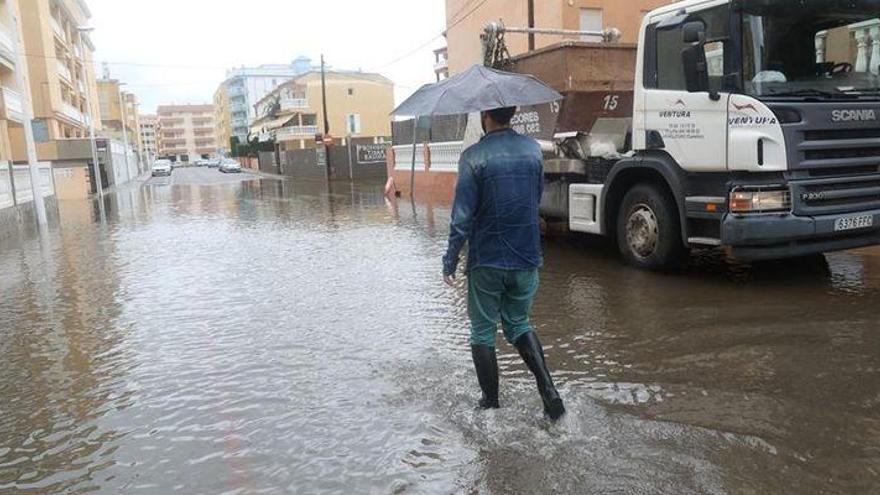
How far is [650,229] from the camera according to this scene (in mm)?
7668

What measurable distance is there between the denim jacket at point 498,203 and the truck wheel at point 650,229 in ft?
12.8

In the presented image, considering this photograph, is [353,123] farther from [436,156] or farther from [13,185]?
[436,156]

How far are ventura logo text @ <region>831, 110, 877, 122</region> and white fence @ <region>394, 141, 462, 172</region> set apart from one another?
11357 millimetres

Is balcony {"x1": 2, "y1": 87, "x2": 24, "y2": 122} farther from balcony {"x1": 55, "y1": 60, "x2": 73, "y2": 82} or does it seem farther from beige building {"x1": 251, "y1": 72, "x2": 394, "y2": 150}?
beige building {"x1": 251, "y1": 72, "x2": 394, "y2": 150}

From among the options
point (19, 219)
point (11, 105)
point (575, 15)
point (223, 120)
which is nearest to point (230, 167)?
point (11, 105)

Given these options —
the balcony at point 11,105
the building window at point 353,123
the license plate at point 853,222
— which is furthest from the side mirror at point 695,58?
the building window at point 353,123

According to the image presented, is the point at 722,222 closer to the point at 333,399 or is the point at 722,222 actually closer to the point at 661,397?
the point at 661,397

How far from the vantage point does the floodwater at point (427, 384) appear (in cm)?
340

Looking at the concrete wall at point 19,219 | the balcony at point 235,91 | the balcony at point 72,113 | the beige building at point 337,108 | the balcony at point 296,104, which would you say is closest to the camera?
the concrete wall at point 19,219

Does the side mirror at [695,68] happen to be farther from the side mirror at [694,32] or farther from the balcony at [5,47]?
the balcony at [5,47]

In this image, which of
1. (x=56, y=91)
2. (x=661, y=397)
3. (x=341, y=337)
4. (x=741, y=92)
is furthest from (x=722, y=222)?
(x=56, y=91)

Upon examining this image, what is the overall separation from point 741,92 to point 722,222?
117cm

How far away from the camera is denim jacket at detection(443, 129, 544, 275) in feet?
12.6

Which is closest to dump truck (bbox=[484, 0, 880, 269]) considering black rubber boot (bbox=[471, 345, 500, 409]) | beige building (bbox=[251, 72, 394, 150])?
black rubber boot (bbox=[471, 345, 500, 409])
